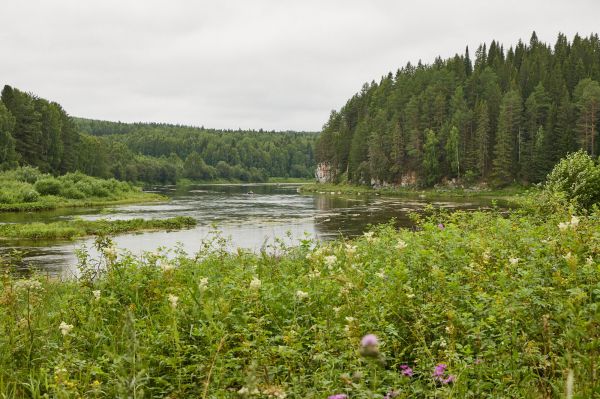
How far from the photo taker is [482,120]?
87188 millimetres

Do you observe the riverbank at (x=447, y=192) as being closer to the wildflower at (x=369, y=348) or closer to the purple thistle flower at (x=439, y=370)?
the purple thistle flower at (x=439, y=370)

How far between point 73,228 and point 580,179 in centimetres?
3190

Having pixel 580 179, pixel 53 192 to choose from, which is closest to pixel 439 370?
pixel 580 179

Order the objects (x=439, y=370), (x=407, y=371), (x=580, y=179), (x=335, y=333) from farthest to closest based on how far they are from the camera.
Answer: (x=580, y=179), (x=335, y=333), (x=407, y=371), (x=439, y=370)

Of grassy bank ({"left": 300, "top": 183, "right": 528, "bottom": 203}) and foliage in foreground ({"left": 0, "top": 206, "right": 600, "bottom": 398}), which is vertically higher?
foliage in foreground ({"left": 0, "top": 206, "right": 600, "bottom": 398})

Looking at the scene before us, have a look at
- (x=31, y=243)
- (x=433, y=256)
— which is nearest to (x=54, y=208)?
(x=31, y=243)

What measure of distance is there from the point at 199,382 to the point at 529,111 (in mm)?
95358

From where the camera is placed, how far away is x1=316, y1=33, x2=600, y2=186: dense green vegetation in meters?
81.1

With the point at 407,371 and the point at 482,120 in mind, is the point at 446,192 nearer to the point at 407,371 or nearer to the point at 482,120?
the point at 482,120

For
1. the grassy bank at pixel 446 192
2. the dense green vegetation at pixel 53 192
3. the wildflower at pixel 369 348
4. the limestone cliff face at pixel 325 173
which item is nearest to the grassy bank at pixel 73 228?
the dense green vegetation at pixel 53 192

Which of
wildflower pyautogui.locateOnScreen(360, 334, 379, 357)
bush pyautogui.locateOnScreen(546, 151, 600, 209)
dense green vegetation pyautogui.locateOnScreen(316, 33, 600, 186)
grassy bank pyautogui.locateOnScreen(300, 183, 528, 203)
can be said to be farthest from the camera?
dense green vegetation pyautogui.locateOnScreen(316, 33, 600, 186)

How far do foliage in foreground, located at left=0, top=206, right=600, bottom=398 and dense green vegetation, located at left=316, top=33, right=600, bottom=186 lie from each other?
8293 cm

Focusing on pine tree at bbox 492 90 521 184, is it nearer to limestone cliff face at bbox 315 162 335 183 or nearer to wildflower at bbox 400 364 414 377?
limestone cliff face at bbox 315 162 335 183

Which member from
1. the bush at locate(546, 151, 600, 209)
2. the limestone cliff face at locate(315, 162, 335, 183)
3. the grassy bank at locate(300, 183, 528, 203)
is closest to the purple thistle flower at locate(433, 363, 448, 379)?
the bush at locate(546, 151, 600, 209)
